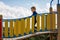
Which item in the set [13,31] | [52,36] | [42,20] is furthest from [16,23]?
[52,36]

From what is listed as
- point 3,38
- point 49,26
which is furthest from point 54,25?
point 3,38

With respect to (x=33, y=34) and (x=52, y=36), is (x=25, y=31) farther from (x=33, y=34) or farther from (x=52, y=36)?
(x=52, y=36)

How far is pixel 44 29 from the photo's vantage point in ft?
32.0

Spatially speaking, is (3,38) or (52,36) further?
(52,36)

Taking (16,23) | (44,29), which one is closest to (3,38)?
(16,23)

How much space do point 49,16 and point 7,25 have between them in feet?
6.75

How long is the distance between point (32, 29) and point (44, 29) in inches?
22.7

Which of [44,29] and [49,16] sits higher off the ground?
[49,16]

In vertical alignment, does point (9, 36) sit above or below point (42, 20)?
below

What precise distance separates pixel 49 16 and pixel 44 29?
667mm

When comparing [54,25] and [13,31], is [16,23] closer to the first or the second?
[13,31]

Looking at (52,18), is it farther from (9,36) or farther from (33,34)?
(9,36)

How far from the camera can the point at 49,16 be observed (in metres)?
9.73

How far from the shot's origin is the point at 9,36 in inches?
383
